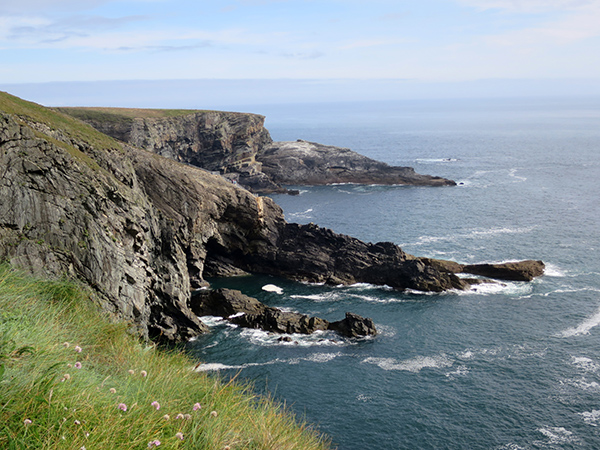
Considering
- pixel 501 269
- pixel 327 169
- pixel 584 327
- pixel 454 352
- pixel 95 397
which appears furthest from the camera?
pixel 327 169

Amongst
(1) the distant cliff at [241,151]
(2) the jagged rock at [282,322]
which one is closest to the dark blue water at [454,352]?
(2) the jagged rock at [282,322]

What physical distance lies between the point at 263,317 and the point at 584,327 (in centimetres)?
3113

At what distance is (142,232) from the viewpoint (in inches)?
1620

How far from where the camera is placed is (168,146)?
110 m

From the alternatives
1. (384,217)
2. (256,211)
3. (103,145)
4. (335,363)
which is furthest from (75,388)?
(384,217)


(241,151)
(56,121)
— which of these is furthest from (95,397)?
(241,151)

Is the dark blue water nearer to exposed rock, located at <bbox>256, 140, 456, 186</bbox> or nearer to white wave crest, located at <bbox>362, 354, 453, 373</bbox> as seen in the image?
white wave crest, located at <bbox>362, 354, 453, 373</bbox>

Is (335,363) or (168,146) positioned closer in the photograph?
(335,363)

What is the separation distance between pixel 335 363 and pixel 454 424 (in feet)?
37.7

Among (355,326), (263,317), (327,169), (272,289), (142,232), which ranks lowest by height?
(272,289)

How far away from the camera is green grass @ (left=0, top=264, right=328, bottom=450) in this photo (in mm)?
5766

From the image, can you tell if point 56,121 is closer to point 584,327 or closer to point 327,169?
point 584,327

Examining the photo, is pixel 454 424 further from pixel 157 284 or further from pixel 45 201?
pixel 45 201

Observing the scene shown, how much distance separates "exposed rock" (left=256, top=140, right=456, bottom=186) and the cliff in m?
60.5
